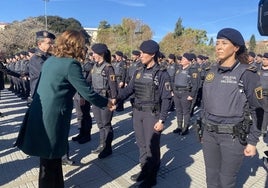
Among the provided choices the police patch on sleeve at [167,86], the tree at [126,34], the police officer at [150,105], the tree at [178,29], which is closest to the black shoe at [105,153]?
the police officer at [150,105]

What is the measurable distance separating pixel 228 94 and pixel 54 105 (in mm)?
1808

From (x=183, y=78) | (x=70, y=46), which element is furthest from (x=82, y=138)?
(x=70, y=46)

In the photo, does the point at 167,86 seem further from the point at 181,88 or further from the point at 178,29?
the point at 178,29

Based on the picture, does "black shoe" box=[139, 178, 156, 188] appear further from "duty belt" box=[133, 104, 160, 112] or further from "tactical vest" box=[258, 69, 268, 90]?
"tactical vest" box=[258, 69, 268, 90]

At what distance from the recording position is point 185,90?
719cm

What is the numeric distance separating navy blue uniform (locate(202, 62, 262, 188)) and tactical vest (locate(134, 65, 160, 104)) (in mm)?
1248

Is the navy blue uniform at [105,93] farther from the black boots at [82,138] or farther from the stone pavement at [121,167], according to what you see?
the black boots at [82,138]

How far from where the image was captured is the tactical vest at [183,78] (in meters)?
7.18

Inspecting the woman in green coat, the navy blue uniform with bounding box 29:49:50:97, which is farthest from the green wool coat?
the navy blue uniform with bounding box 29:49:50:97

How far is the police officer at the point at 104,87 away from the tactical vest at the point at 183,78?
2337mm

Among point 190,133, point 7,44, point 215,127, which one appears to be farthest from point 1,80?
point 7,44

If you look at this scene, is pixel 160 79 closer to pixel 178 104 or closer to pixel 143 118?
pixel 143 118

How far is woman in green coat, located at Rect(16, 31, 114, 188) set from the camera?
3.01 m

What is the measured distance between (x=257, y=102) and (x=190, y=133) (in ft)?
15.5
